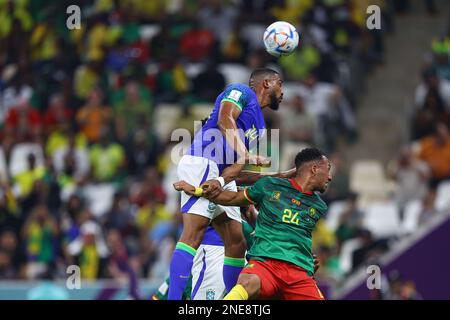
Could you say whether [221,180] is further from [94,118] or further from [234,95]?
[94,118]

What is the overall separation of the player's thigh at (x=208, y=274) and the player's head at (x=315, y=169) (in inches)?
56.8

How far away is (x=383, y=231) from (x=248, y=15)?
5.91 meters

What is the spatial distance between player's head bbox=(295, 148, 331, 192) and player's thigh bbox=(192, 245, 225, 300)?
1.44 metres

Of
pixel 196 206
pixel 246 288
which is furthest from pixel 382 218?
pixel 246 288

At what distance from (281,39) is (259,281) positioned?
2448 mm

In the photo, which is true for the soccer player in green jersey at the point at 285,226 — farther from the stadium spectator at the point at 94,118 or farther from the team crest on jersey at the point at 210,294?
the stadium spectator at the point at 94,118

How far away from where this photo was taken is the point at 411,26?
22.9 meters

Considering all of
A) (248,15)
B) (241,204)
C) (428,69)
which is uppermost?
(248,15)

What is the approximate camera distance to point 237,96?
10781 millimetres

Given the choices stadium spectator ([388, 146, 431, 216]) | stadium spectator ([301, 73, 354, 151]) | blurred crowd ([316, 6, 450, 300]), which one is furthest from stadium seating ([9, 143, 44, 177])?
stadium spectator ([388, 146, 431, 216])

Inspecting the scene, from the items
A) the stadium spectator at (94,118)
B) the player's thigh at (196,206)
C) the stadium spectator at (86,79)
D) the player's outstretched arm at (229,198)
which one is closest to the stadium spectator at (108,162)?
the stadium spectator at (94,118)

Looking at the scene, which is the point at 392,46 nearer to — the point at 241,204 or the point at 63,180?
the point at 63,180

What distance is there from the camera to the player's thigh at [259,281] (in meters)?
10.1
